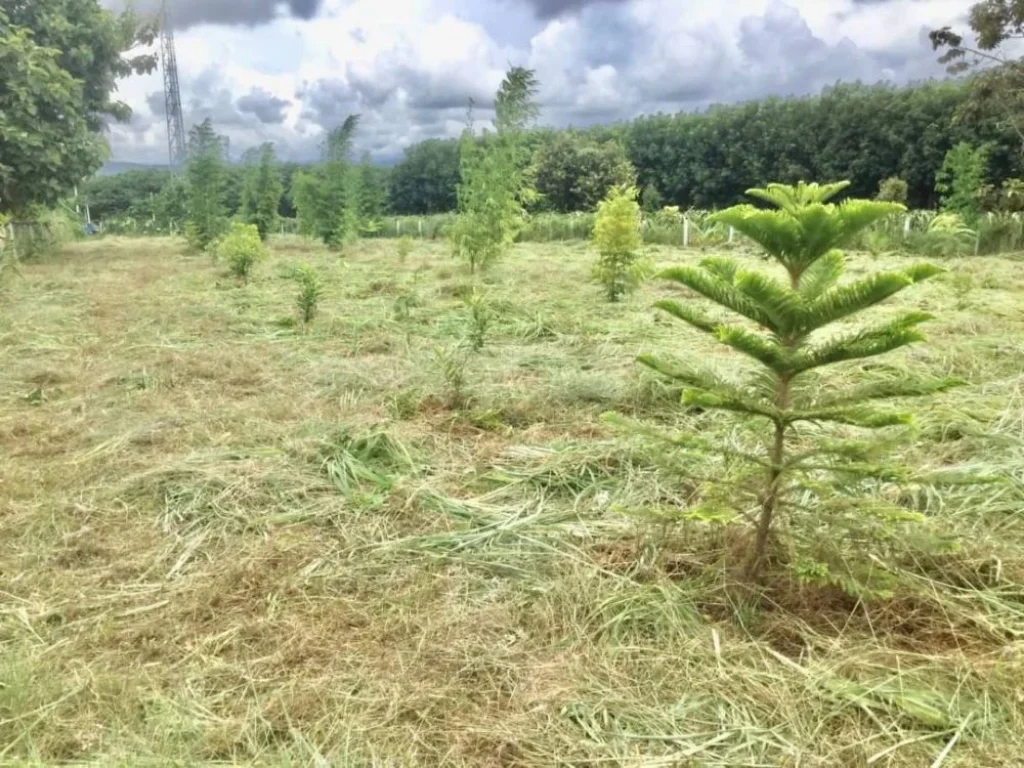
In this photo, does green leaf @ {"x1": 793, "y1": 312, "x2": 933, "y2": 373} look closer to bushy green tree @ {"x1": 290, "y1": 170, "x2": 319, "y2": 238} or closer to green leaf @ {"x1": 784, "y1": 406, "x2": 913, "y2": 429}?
green leaf @ {"x1": 784, "y1": 406, "x2": 913, "y2": 429}

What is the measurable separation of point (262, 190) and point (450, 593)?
16985 millimetres

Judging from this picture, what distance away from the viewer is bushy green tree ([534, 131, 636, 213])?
27969 millimetres

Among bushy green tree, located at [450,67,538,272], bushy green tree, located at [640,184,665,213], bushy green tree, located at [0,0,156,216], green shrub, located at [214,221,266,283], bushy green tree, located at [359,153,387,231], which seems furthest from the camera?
bushy green tree, located at [640,184,665,213]

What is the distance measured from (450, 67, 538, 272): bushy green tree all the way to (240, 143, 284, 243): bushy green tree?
8.34 metres

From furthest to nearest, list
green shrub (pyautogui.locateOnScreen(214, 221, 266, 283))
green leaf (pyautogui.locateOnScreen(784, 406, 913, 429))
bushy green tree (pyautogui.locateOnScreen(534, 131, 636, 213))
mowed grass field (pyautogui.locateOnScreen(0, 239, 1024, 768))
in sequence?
bushy green tree (pyautogui.locateOnScreen(534, 131, 636, 213)) < green shrub (pyautogui.locateOnScreen(214, 221, 266, 283)) < green leaf (pyautogui.locateOnScreen(784, 406, 913, 429)) < mowed grass field (pyautogui.locateOnScreen(0, 239, 1024, 768))

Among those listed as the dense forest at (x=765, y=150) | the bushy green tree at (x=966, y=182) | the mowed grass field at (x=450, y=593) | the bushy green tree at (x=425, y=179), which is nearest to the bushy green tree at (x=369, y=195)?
the dense forest at (x=765, y=150)

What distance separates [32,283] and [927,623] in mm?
10899

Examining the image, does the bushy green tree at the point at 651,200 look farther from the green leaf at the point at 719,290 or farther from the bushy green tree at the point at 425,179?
the green leaf at the point at 719,290

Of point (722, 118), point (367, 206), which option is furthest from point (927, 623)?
point (722, 118)

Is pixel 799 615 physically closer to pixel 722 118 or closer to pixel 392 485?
pixel 392 485

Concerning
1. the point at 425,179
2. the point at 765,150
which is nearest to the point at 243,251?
the point at 765,150

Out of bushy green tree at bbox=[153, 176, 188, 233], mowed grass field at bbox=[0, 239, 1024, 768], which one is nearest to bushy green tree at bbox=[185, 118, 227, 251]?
bushy green tree at bbox=[153, 176, 188, 233]

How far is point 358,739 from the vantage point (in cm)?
190

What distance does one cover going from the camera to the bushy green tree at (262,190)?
694 inches
